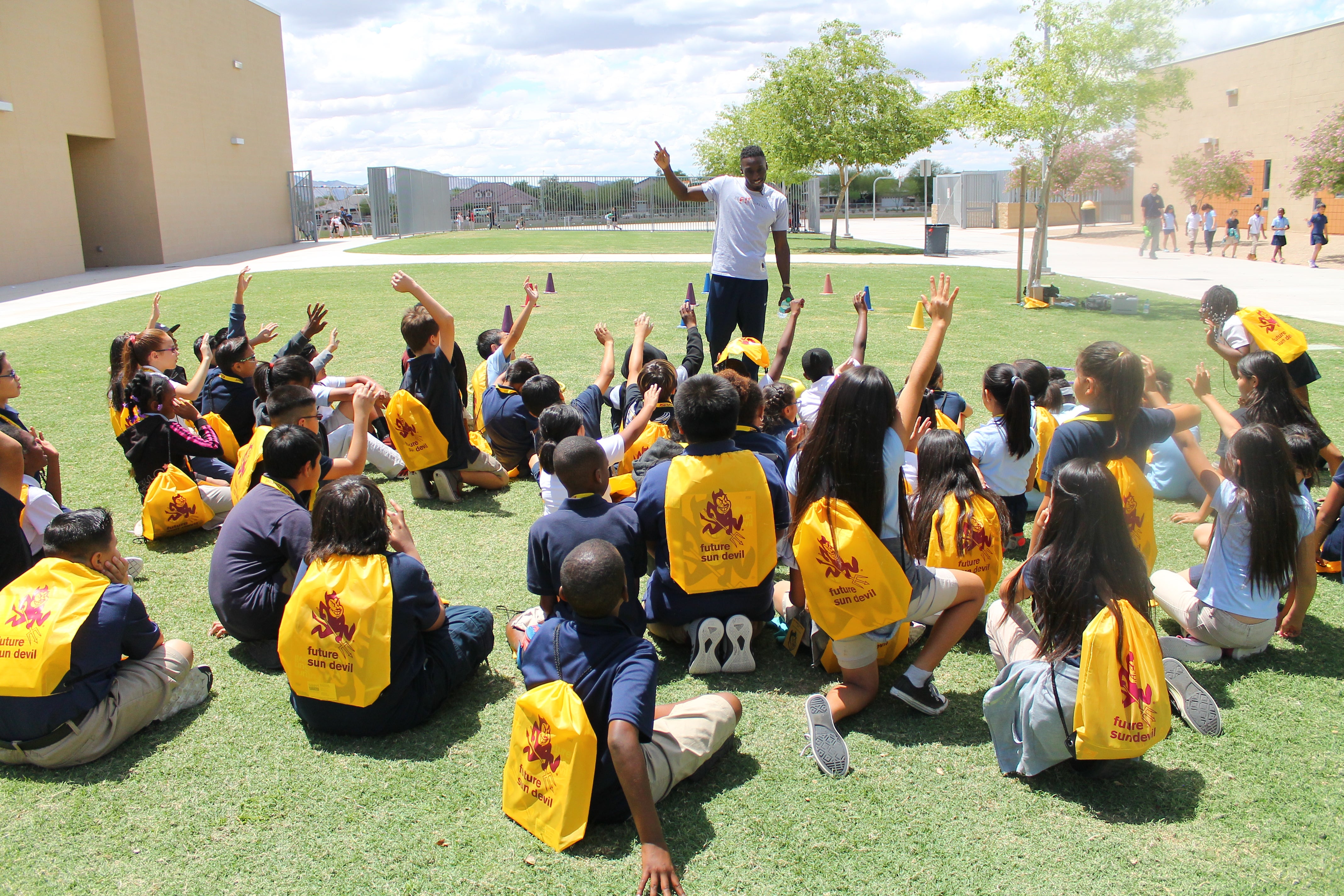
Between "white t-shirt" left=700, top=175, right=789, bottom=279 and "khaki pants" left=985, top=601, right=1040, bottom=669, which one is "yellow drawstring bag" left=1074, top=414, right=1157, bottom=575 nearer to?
"khaki pants" left=985, top=601, right=1040, bottom=669

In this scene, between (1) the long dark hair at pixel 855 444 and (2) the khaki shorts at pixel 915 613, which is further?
(2) the khaki shorts at pixel 915 613

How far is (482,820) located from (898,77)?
3328 cm

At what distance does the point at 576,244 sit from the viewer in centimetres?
3047

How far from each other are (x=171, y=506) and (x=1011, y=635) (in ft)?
15.6

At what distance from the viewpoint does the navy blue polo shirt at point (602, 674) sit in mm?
2729

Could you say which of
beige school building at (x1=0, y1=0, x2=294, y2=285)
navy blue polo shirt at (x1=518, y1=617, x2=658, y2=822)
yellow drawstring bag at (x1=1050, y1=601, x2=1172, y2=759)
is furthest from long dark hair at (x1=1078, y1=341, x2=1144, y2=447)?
beige school building at (x1=0, y1=0, x2=294, y2=285)

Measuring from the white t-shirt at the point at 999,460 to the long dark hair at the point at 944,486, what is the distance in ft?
2.77

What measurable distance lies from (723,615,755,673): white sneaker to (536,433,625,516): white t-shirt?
960mm

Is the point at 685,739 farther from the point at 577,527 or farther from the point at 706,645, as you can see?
the point at 577,527

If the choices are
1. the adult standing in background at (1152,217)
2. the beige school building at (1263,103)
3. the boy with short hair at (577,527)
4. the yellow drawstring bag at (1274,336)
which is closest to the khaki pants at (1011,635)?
the boy with short hair at (577,527)

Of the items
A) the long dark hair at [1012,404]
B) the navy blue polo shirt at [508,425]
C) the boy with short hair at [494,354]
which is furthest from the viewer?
the boy with short hair at [494,354]

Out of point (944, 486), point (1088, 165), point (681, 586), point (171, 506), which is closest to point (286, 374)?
point (171, 506)

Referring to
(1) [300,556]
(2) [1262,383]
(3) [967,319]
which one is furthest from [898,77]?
(1) [300,556]

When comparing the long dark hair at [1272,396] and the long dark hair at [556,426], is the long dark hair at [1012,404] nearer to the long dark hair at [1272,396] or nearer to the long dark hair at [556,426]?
the long dark hair at [1272,396]
